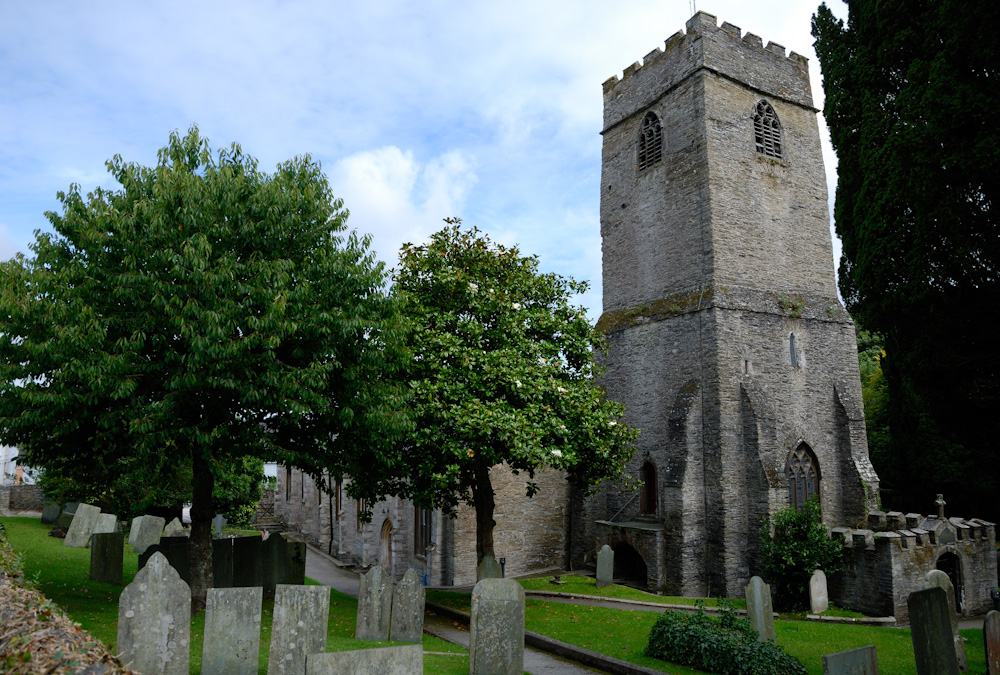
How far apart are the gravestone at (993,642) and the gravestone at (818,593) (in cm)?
721

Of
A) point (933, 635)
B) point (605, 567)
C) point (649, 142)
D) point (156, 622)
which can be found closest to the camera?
point (156, 622)

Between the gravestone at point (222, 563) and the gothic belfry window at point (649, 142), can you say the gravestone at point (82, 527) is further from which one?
the gothic belfry window at point (649, 142)

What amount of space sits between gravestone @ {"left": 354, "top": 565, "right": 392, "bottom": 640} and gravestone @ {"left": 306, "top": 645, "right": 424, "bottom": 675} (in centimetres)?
419

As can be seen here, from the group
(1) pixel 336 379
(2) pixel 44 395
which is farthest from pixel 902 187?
(2) pixel 44 395

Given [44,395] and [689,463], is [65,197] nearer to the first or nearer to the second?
[44,395]

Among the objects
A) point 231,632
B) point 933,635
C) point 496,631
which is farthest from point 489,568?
point 933,635

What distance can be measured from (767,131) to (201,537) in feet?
73.5

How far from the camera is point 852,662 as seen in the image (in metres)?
9.30

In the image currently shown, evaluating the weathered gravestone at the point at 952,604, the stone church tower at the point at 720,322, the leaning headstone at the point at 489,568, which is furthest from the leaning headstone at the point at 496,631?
the stone church tower at the point at 720,322

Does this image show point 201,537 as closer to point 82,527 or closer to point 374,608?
point 374,608

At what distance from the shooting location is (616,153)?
26766 millimetres

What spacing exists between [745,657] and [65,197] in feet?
44.7

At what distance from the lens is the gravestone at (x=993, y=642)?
10906 mm

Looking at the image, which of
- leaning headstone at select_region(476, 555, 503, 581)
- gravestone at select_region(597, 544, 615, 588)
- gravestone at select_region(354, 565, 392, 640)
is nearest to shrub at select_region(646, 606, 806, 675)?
leaning headstone at select_region(476, 555, 503, 581)
